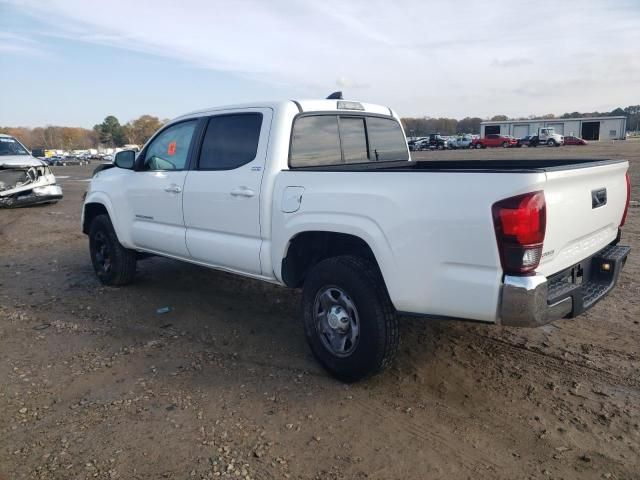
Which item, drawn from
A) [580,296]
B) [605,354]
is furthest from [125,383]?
[605,354]

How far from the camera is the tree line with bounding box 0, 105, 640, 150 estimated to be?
123188 mm

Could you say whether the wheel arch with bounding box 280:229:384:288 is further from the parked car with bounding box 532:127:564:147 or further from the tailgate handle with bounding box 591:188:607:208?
the parked car with bounding box 532:127:564:147

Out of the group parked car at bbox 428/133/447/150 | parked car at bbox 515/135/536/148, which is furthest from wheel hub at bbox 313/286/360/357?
parked car at bbox 428/133/447/150

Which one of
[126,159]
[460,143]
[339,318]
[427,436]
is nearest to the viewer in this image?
[427,436]

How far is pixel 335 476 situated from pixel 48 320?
3.70 metres

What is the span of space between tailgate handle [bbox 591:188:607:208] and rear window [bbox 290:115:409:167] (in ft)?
6.66

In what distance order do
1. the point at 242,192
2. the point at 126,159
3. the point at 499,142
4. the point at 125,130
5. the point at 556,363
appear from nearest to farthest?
the point at 556,363 → the point at 242,192 → the point at 126,159 → the point at 499,142 → the point at 125,130

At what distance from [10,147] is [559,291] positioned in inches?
569

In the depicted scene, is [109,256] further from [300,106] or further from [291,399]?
[291,399]

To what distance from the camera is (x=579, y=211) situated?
2963mm

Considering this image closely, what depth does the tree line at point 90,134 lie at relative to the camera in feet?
408

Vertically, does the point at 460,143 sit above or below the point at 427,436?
above

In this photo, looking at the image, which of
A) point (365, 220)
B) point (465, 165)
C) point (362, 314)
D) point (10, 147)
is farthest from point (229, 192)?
point (10, 147)

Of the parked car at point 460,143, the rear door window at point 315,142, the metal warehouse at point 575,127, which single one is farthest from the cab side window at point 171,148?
the metal warehouse at point 575,127
